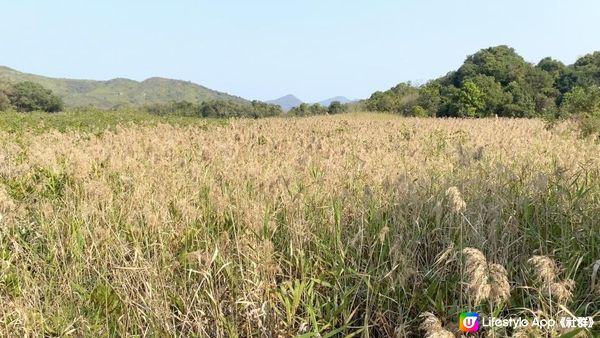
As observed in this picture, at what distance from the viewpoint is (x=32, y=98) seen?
75.4 m

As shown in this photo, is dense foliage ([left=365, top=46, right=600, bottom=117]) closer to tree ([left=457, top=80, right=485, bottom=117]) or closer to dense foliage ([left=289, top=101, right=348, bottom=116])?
tree ([left=457, top=80, right=485, bottom=117])

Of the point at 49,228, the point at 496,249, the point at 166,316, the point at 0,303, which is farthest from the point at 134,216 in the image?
the point at 496,249

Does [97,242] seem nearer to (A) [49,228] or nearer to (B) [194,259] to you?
(A) [49,228]

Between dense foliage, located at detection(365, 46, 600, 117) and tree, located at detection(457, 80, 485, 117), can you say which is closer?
tree, located at detection(457, 80, 485, 117)

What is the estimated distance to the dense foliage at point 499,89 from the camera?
4250cm

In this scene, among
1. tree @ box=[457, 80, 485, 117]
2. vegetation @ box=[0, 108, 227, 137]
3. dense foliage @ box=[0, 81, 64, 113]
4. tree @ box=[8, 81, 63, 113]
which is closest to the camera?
vegetation @ box=[0, 108, 227, 137]

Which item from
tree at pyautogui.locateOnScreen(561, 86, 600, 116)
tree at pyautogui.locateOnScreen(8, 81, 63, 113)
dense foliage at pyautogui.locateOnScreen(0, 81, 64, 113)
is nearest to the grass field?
tree at pyautogui.locateOnScreen(561, 86, 600, 116)

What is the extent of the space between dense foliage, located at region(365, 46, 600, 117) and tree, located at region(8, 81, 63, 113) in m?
61.4

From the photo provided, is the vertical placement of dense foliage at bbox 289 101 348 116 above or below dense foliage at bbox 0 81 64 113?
below

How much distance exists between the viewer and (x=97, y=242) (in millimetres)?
2547

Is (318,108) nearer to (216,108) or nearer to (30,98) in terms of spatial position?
(216,108)

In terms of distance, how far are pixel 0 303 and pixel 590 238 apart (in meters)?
3.37

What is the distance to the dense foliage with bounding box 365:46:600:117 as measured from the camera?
42.5m

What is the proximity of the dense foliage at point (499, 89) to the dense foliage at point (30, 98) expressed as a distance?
6127 centimetres
